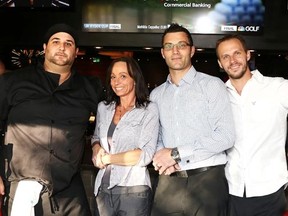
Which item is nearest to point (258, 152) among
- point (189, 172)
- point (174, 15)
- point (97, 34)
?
point (189, 172)

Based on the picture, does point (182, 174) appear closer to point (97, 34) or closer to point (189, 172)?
point (189, 172)

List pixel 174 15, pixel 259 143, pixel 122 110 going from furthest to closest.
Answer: pixel 174 15 < pixel 122 110 < pixel 259 143

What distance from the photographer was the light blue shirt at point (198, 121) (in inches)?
88.4

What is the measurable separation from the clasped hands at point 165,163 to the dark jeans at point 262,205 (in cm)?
43

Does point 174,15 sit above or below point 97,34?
above

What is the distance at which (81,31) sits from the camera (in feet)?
17.9

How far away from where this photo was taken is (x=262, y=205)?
93.2 inches

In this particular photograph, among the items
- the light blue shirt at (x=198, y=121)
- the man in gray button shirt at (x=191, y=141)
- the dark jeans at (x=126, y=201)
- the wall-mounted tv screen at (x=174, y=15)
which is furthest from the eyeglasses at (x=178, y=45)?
the wall-mounted tv screen at (x=174, y=15)

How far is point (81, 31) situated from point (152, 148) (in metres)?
3.49

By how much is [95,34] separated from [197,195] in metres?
3.60

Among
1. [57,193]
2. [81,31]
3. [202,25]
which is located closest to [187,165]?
[57,193]

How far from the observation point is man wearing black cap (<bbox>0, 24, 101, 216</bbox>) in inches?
94.7

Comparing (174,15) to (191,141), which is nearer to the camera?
(191,141)

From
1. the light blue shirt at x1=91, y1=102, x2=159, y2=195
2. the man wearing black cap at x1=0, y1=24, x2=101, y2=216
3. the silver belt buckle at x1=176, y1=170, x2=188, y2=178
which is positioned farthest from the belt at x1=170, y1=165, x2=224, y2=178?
the man wearing black cap at x1=0, y1=24, x2=101, y2=216
